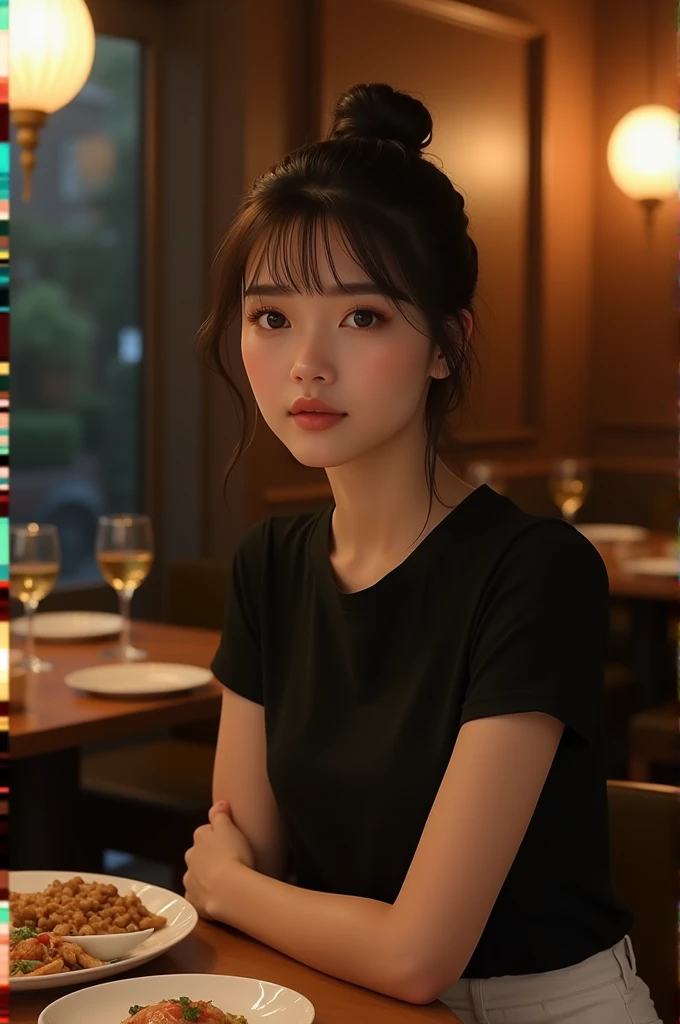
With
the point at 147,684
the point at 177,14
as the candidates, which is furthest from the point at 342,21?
the point at 147,684

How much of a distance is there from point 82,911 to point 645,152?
422 centimetres

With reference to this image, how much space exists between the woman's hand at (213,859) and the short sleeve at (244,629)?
0.39 feet

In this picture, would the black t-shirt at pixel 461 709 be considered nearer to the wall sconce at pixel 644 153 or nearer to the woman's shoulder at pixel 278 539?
the woman's shoulder at pixel 278 539

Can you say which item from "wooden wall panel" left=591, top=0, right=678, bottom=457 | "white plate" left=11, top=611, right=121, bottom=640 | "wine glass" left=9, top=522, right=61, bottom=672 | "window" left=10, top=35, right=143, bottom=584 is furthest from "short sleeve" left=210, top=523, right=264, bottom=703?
"wooden wall panel" left=591, top=0, right=678, bottom=457

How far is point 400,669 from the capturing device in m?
1.14

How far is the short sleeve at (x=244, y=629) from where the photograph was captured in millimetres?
1282

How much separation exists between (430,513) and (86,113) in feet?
8.75

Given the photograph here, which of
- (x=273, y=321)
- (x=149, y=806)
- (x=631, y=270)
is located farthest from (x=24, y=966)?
(x=631, y=270)

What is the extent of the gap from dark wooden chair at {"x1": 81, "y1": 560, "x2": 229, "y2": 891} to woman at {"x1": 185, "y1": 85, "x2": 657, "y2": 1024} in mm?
1247

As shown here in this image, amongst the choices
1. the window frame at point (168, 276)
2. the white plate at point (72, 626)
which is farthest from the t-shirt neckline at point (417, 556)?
the window frame at point (168, 276)

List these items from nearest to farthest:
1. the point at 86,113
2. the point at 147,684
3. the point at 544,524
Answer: the point at 544,524 < the point at 147,684 < the point at 86,113

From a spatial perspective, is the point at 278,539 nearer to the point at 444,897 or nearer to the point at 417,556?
the point at 417,556

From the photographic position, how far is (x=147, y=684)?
202cm

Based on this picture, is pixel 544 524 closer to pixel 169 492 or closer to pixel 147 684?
pixel 147 684
